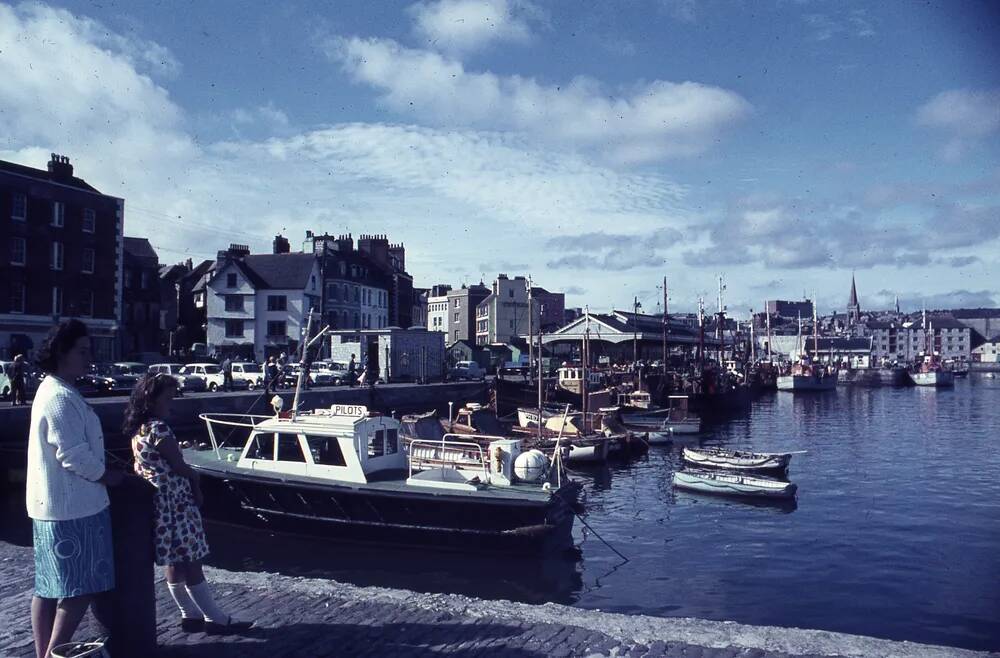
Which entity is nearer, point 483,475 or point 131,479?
point 131,479

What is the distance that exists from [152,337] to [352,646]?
65842 millimetres

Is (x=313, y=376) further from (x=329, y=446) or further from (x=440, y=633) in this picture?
(x=440, y=633)

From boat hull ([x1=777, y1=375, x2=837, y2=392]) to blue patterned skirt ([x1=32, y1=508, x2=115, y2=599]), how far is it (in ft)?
319

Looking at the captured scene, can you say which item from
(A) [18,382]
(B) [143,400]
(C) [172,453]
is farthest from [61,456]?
(A) [18,382]

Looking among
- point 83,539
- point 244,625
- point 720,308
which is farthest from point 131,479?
point 720,308

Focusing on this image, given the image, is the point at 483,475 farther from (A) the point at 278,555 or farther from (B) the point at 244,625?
(B) the point at 244,625

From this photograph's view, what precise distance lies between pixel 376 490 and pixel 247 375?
31934 mm

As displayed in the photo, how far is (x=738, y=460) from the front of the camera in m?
28.6

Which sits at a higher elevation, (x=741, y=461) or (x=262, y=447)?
(x=262, y=447)

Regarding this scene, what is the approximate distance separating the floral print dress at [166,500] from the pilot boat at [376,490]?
954 centimetres

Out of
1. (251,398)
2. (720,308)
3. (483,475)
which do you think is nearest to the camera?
(483,475)

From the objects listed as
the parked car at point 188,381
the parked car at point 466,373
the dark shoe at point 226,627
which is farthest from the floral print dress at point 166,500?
the parked car at point 466,373

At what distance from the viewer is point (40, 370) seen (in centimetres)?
538

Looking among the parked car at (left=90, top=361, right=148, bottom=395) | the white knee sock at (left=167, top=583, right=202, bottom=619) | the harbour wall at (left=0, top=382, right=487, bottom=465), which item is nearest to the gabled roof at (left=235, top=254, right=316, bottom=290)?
the harbour wall at (left=0, top=382, right=487, bottom=465)
